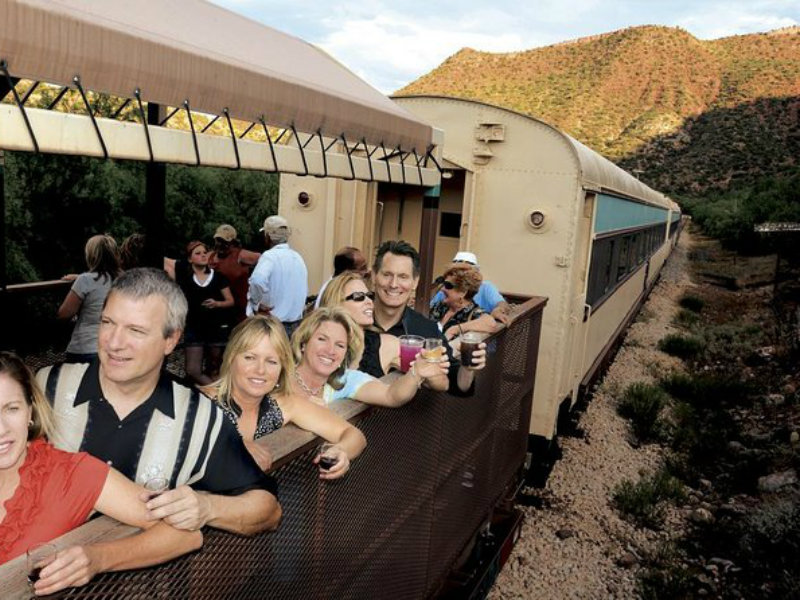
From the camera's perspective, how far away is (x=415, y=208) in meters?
7.29

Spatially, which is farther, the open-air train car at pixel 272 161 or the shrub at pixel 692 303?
the shrub at pixel 692 303

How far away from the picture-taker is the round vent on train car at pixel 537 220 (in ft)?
20.8

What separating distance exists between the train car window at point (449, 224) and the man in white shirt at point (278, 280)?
2348 millimetres

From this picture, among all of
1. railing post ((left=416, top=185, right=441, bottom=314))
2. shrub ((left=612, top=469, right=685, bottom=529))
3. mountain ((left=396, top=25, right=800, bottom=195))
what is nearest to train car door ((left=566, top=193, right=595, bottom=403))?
shrub ((left=612, top=469, right=685, bottom=529))

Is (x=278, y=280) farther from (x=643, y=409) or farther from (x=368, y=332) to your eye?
(x=643, y=409)

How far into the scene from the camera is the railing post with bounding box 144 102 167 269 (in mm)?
2914

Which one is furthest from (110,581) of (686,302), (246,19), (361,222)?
(686,302)

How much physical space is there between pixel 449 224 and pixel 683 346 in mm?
8574

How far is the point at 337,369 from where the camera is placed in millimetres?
2873

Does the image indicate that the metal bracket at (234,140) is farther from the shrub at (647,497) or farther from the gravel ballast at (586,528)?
the shrub at (647,497)

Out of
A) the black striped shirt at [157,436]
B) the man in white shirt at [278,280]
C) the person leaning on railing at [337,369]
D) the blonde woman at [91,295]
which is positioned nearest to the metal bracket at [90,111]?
the black striped shirt at [157,436]

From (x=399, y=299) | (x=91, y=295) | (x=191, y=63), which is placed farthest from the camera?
(x=91, y=295)

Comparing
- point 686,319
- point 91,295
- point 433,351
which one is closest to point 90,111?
point 433,351

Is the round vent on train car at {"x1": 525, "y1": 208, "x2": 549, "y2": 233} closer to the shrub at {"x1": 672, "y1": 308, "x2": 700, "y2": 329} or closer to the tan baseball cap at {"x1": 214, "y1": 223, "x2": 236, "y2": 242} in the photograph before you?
the tan baseball cap at {"x1": 214, "y1": 223, "x2": 236, "y2": 242}
